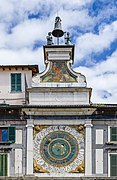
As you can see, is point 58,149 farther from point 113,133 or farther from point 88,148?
point 113,133

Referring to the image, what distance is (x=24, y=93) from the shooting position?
33281 mm

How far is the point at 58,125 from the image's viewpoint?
104 ft

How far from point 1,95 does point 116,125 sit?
781cm

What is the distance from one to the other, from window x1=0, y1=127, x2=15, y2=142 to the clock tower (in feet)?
3.26

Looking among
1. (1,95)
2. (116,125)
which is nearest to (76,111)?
(116,125)

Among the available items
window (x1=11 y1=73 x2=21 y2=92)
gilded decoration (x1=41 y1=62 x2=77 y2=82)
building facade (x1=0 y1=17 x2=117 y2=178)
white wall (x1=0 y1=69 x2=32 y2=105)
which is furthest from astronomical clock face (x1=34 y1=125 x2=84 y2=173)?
window (x1=11 y1=73 x2=21 y2=92)

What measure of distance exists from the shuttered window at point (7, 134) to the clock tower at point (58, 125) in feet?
3.25

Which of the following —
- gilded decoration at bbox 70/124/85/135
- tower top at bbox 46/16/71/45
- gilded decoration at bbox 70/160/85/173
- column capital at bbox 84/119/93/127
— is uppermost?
tower top at bbox 46/16/71/45

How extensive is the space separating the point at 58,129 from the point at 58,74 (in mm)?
3553

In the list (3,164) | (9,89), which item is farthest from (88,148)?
(9,89)

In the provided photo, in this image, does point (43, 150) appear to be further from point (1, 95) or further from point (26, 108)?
point (1, 95)

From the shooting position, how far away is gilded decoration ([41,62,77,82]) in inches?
1272

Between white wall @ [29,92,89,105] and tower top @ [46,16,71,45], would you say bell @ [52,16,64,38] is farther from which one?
white wall @ [29,92,89,105]

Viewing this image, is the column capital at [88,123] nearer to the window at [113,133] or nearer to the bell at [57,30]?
the window at [113,133]
